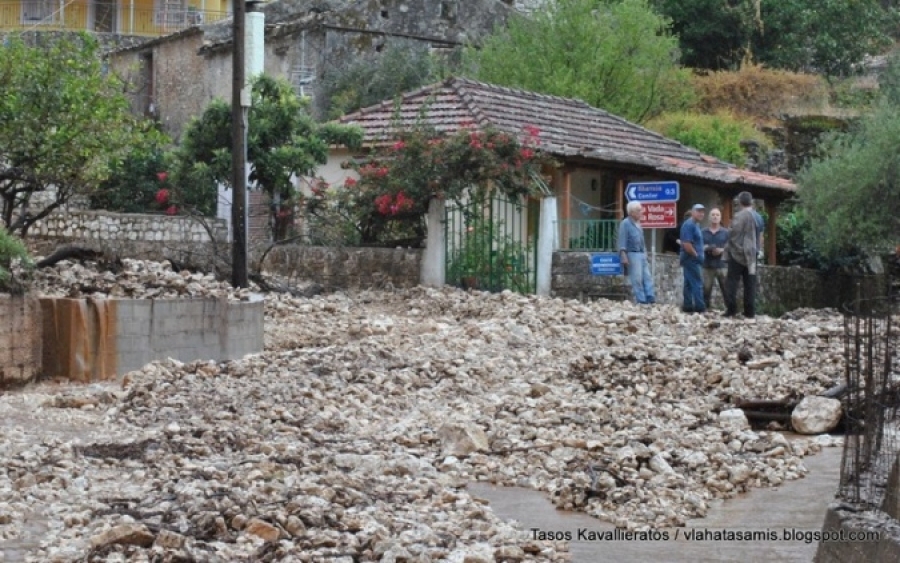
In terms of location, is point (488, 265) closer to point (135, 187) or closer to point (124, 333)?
point (124, 333)

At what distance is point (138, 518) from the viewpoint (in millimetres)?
9102

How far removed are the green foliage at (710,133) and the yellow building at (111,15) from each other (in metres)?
20.4

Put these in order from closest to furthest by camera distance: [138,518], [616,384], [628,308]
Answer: [138,518], [616,384], [628,308]

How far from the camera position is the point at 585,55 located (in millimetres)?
36344

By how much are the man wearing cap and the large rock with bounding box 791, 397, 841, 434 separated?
7.90 metres

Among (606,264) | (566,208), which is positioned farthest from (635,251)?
(566,208)

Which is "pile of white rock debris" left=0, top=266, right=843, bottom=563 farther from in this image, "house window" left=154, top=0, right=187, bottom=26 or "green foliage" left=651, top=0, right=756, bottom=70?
"house window" left=154, top=0, right=187, bottom=26

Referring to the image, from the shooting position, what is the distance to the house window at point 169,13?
53.8 meters

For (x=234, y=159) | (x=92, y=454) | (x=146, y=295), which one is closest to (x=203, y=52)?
(x=234, y=159)

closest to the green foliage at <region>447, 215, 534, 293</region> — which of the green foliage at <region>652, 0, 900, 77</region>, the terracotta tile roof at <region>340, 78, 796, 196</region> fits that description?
the terracotta tile roof at <region>340, 78, 796, 196</region>

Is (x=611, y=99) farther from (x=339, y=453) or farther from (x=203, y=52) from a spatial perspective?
(x=339, y=453)

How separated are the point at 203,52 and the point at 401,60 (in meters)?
5.20

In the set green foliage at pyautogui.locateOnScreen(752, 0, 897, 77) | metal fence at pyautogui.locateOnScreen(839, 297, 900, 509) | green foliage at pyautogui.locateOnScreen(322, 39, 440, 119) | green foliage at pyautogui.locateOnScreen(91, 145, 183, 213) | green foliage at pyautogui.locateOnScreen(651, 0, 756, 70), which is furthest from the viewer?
green foliage at pyautogui.locateOnScreen(752, 0, 897, 77)

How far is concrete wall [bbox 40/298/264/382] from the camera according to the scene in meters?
15.6
